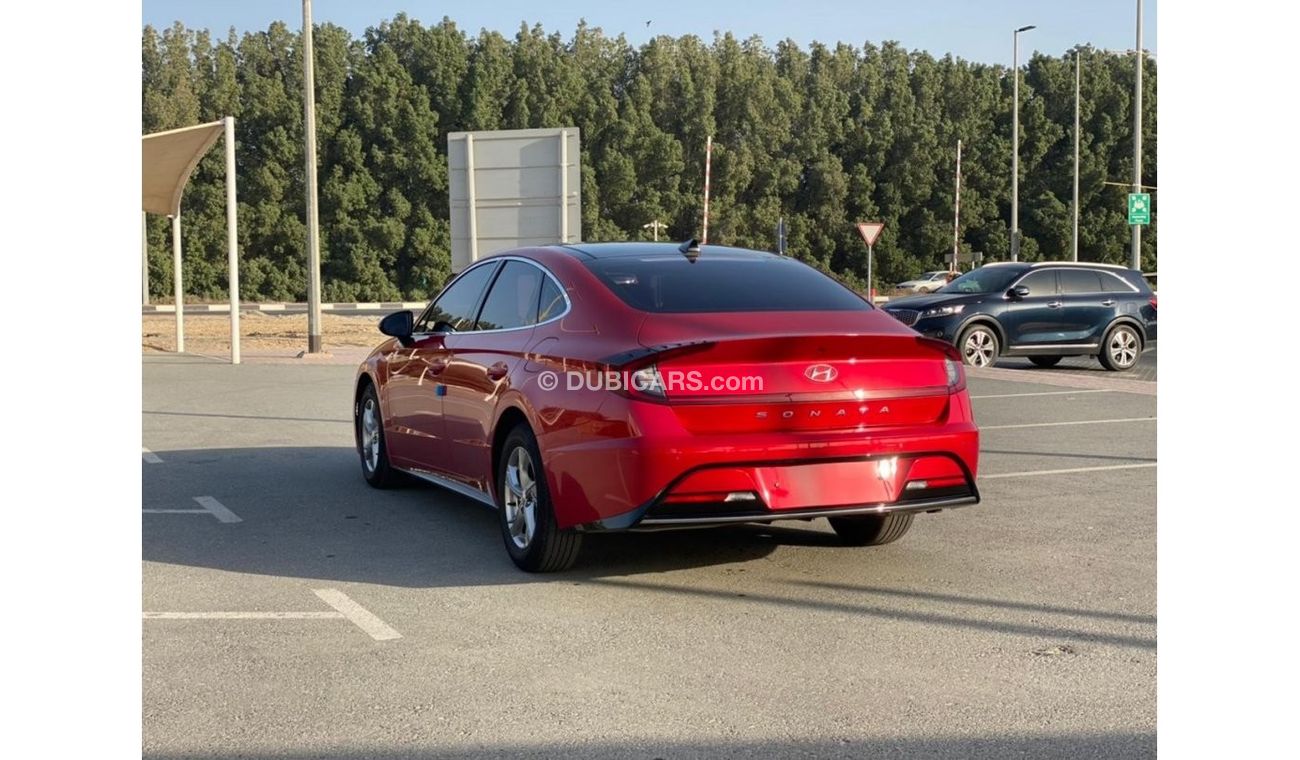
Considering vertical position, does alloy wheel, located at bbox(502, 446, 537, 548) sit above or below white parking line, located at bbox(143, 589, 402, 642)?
above

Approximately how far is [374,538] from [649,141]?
61.1 meters

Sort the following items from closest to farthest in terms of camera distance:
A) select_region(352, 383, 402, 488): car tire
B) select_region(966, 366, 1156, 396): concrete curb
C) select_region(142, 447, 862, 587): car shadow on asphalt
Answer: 1. select_region(142, 447, 862, 587): car shadow on asphalt
2. select_region(352, 383, 402, 488): car tire
3. select_region(966, 366, 1156, 396): concrete curb

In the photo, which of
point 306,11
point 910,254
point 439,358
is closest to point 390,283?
point 910,254

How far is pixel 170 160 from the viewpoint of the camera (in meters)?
22.1

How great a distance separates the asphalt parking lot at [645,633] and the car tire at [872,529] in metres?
0.06

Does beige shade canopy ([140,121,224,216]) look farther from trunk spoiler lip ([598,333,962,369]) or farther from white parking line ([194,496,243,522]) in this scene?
trunk spoiler lip ([598,333,962,369])

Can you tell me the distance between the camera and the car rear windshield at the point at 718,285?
6.45 metres

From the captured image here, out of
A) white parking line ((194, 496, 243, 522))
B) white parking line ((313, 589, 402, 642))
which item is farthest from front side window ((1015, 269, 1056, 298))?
white parking line ((313, 589, 402, 642))

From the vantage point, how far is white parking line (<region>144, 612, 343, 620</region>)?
5730 millimetres

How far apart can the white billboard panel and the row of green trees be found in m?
43.4

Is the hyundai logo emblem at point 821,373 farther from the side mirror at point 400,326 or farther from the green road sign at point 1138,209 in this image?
the green road sign at point 1138,209

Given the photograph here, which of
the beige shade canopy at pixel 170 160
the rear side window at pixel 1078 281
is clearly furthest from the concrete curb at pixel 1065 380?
the beige shade canopy at pixel 170 160

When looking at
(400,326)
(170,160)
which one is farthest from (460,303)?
(170,160)

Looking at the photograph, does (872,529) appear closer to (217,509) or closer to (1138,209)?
(217,509)
